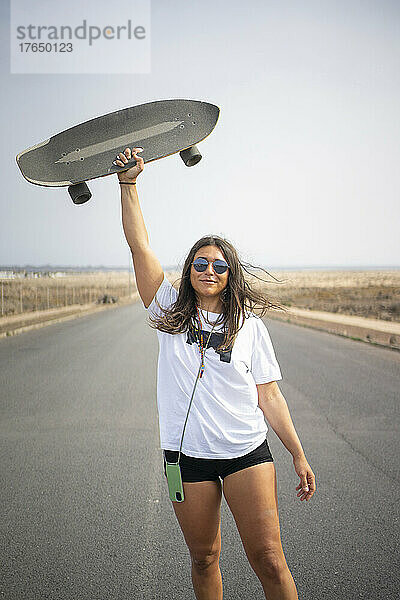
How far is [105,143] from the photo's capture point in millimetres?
2785

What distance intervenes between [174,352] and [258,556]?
0.89 m

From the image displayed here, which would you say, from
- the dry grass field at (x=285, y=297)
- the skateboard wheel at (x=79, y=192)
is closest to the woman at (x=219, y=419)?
the dry grass field at (x=285, y=297)

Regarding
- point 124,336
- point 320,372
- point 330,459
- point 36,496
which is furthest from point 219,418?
point 124,336

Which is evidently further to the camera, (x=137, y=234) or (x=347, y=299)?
(x=347, y=299)

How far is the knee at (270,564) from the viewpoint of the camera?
2.32 metres

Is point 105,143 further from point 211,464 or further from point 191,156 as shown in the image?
point 211,464

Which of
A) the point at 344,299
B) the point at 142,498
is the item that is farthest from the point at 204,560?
the point at 344,299

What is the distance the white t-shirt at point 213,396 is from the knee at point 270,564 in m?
0.39

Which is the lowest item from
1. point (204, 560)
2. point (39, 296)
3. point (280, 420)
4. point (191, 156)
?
point (204, 560)

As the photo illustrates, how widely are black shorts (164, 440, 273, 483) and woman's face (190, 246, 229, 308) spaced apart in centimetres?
71

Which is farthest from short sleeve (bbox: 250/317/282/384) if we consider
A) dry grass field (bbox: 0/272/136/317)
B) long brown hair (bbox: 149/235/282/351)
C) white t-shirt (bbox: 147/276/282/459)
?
dry grass field (bbox: 0/272/136/317)

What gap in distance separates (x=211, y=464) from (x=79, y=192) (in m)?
1.45

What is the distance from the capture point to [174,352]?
2.51m

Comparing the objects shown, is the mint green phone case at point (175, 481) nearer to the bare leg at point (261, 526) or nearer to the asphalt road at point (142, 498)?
the bare leg at point (261, 526)
